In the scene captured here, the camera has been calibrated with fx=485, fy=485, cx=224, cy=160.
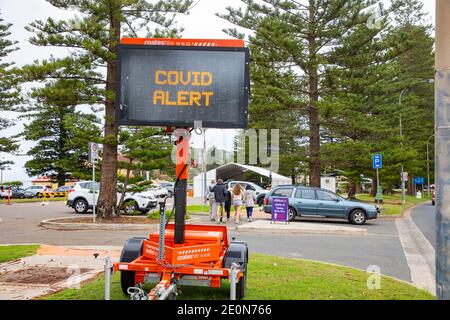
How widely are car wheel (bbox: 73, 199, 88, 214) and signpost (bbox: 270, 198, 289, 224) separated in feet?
32.1

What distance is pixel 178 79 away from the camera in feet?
19.5

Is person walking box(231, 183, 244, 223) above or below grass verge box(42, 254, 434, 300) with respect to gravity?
above

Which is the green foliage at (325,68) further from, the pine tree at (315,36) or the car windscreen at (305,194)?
the car windscreen at (305,194)

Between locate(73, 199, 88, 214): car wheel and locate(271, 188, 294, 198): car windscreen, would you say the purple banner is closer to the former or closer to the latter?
locate(271, 188, 294, 198): car windscreen

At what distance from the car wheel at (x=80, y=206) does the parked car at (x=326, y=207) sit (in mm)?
8896

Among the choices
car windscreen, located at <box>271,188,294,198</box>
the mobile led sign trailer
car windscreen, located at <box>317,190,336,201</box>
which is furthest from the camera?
car windscreen, located at <box>271,188,294,198</box>

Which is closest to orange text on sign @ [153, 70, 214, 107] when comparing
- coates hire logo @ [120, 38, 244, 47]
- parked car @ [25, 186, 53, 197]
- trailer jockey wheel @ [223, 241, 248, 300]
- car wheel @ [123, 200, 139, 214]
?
coates hire logo @ [120, 38, 244, 47]

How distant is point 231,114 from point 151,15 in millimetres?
14130

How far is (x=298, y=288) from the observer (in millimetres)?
6977

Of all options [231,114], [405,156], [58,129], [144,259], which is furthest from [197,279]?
[58,129]

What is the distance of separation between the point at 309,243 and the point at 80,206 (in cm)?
1363

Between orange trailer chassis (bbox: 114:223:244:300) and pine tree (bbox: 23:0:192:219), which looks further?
pine tree (bbox: 23:0:192:219)

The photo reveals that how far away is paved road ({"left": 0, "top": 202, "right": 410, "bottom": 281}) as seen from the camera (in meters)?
10.4
